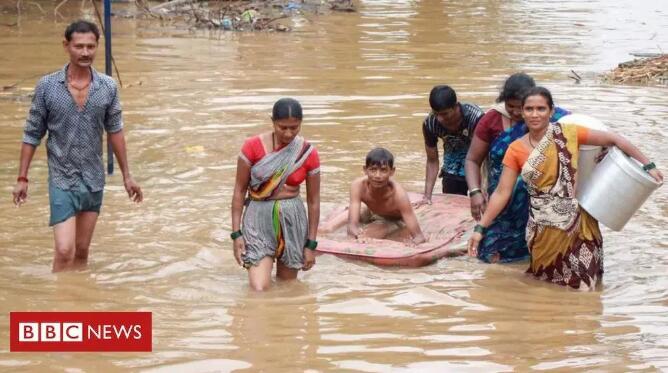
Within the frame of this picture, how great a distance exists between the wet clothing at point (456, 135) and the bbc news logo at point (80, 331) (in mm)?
2666

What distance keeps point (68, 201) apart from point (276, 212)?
1.16m

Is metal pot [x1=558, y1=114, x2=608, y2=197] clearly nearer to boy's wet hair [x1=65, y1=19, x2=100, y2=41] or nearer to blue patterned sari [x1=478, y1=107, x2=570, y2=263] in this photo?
blue patterned sari [x1=478, y1=107, x2=570, y2=263]

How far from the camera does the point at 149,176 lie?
965 centimetres

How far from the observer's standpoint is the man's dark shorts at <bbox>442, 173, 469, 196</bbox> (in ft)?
27.5

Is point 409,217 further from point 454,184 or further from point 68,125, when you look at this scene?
point 68,125

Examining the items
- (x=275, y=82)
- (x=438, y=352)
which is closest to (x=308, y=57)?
(x=275, y=82)

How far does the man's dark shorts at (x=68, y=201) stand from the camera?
6.42 meters

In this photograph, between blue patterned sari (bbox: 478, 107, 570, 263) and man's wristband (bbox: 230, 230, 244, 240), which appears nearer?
man's wristband (bbox: 230, 230, 244, 240)

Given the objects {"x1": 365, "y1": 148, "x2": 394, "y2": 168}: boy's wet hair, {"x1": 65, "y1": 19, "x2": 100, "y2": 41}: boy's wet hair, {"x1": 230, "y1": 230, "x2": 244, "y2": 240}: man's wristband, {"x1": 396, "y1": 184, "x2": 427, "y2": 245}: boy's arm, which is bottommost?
{"x1": 396, "y1": 184, "x2": 427, "y2": 245}: boy's arm

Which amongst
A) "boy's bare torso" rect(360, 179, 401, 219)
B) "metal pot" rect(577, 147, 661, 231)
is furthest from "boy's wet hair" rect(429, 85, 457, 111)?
"metal pot" rect(577, 147, 661, 231)

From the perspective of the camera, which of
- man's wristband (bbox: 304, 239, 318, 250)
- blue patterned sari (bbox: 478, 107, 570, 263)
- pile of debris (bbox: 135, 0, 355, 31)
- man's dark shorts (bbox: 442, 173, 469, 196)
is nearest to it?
man's wristband (bbox: 304, 239, 318, 250)

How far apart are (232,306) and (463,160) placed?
100 inches

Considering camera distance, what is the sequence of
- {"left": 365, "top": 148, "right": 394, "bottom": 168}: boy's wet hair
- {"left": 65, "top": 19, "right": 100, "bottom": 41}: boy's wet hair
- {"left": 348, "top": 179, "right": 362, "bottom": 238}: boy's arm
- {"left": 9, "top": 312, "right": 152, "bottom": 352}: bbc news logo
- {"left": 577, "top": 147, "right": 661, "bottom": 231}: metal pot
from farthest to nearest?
{"left": 348, "top": 179, "right": 362, "bottom": 238}: boy's arm, {"left": 365, "top": 148, "right": 394, "bottom": 168}: boy's wet hair, {"left": 577, "top": 147, "right": 661, "bottom": 231}: metal pot, {"left": 65, "top": 19, "right": 100, "bottom": 41}: boy's wet hair, {"left": 9, "top": 312, "right": 152, "bottom": 352}: bbc news logo

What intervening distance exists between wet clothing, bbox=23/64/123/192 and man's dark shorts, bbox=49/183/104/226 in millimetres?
25
